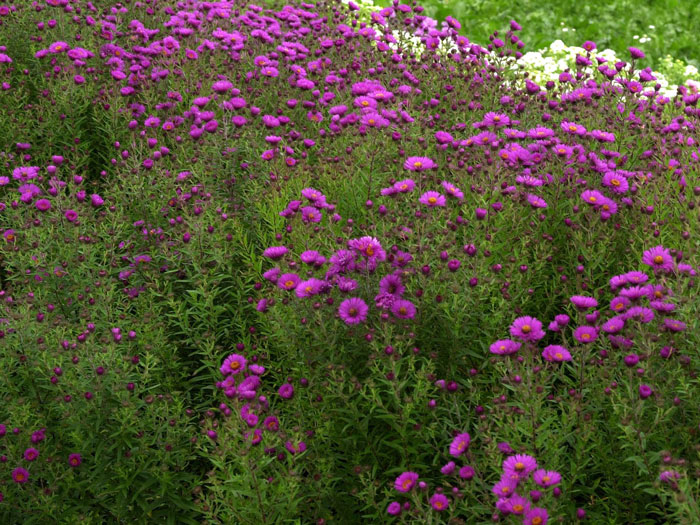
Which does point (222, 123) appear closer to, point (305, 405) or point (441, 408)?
point (305, 405)

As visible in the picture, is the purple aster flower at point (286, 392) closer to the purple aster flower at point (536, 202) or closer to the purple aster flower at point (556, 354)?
the purple aster flower at point (556, 354)

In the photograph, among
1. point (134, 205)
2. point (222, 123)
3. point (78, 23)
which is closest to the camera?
point (134, 205)

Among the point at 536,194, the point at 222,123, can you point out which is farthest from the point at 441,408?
the point at 222,123

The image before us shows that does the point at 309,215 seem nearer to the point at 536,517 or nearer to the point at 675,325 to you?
the point at 675,325

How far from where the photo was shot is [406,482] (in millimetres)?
2219

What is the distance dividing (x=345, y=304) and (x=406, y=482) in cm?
71

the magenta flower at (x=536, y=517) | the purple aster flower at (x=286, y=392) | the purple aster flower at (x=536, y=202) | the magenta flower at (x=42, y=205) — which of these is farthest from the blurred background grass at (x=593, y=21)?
the magenta flower at (x=536, y=517)

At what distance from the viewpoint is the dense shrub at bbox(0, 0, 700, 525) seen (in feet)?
8.00

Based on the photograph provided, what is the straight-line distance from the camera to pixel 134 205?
4008 mm

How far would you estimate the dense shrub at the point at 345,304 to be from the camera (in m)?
2.44

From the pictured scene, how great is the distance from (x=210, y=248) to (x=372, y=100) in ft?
4.01

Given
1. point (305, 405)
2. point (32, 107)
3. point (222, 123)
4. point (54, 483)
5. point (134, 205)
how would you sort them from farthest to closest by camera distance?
point (32, 107) < point (222, 123) < point (134, 205) < point (305, 405) < point (54, 483)

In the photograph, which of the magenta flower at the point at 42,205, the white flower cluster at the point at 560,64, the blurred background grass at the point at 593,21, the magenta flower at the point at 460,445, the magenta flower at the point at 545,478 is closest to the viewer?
the magenta flower at the point at 545,478

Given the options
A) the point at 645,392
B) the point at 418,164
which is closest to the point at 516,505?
the point at 645,392
